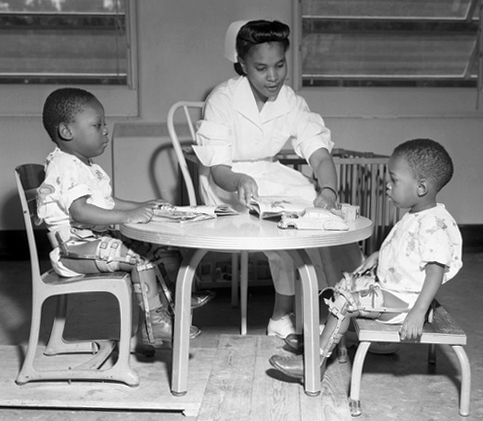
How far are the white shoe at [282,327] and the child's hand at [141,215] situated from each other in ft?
2.97

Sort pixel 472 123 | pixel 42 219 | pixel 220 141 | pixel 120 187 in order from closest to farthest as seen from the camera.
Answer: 1. pixel 42 219
2. pixel 220 141
3. pixel 120 187
4. pixel 472 123

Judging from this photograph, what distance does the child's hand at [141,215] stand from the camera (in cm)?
227

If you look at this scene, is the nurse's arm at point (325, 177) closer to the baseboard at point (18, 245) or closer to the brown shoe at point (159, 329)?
the brown shoe at point (159, 329)

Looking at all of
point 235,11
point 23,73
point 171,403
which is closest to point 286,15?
point 235,11

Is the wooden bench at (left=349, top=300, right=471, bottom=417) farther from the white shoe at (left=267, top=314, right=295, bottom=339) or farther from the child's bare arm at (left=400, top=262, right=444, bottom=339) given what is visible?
the white shoe at (left=267, top=314, right=295, bottom=339)

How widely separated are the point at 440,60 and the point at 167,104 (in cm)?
185

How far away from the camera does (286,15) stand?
4.60 m

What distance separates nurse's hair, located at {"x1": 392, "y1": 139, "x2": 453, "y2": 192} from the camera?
2332 millimetres

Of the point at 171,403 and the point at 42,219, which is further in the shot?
the point at 42,219

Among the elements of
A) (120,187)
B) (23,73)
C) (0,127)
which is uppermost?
(23,73)

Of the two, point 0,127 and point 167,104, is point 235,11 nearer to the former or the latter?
point 167,104

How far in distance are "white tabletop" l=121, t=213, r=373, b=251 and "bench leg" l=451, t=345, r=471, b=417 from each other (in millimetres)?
499

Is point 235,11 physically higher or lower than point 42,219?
higher

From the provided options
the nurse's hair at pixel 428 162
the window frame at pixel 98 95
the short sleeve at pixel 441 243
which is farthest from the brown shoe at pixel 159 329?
the window frame at pixel 98 95
